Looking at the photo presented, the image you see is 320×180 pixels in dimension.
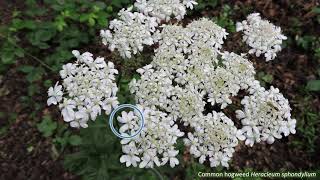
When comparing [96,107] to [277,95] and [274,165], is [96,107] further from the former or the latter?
[274,165]

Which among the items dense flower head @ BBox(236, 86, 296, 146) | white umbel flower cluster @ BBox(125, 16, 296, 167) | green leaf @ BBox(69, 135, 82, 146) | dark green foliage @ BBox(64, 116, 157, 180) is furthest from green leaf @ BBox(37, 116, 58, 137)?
dense flower head @ BBox(236, 86, 296, 146)

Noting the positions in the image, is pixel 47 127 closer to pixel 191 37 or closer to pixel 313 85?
pixel 191 37

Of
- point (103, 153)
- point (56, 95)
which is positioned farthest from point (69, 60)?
point (56, 95)

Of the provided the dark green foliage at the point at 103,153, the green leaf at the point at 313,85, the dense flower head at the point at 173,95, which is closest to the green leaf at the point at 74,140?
the dark green foliage at the point at 103,153

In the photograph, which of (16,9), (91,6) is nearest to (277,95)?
(91,6)

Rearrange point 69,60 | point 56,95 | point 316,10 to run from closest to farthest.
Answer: point 56,95
point 69,60
point 316,10

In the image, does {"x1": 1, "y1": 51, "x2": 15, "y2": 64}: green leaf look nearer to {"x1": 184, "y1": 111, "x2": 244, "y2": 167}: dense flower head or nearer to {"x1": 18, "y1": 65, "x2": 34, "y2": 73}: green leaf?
{"x1": 18, "y1": 65, "x2": 34, "y2": 73}: green leaf
